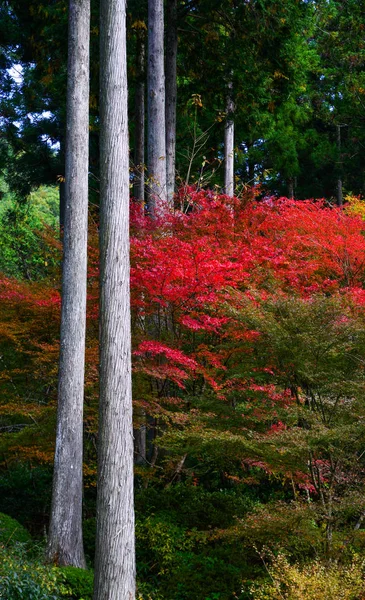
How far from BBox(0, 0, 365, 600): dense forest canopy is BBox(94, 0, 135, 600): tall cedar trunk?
0.02m

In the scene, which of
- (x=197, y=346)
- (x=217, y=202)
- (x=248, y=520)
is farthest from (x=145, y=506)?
(x=217, y=202)

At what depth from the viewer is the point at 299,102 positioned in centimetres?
2238

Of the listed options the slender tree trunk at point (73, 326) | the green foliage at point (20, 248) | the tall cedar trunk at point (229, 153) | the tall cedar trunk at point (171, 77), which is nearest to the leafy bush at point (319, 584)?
the slender tree trunk at point (73, 326)

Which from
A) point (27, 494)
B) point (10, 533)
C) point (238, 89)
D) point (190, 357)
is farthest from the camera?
point (238, 89)

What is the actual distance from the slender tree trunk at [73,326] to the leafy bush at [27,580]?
0.69m

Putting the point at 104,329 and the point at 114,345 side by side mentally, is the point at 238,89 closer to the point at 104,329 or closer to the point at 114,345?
the point at 104,329

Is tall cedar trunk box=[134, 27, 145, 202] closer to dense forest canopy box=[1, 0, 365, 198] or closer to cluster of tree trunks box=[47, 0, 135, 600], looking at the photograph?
dense forest canopy box=[1, 0, 365, 198]

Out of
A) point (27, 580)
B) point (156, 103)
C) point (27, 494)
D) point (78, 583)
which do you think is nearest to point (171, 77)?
point (156, 103)

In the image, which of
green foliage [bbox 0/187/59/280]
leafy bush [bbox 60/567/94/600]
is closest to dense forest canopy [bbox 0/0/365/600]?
leafy bush [bbox 60/567/94/600]

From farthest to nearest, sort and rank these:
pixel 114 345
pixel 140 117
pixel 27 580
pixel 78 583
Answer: pixel 140 117 < pixel 78 583 < pixel 27 580 < pixel 114 345

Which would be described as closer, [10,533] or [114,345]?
[114,345]

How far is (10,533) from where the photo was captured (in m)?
8.20

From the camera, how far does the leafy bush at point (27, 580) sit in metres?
5.85

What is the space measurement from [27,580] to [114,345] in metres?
2.27
